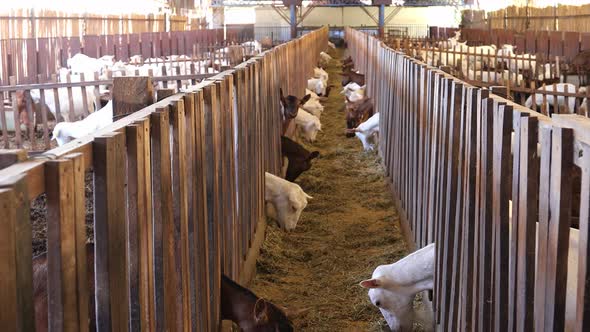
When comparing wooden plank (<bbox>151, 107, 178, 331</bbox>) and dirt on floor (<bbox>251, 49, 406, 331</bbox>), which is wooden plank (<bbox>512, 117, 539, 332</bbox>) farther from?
dirt on floor (<bbox>251, 49, 406, 331</bbox>)

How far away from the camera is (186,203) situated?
433 cm

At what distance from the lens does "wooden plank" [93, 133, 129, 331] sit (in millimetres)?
2863

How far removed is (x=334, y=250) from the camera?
8461mm

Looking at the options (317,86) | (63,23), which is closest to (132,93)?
(317,86)

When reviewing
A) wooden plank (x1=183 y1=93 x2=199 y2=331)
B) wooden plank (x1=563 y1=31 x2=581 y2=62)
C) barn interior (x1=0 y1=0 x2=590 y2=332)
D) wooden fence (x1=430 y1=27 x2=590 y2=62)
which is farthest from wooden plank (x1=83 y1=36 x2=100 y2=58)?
wooden plank (x1=183 y1=93 x2=199 y2=331)

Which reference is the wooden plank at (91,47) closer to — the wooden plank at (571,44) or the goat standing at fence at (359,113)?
the goat standing at fence at (359,113)

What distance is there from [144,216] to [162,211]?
36 cm

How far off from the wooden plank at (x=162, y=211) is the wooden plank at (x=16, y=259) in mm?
1397

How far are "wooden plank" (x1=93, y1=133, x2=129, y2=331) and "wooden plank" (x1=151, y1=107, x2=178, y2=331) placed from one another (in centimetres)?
63

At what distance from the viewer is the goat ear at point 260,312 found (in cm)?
459

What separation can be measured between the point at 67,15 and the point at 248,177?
2402 centimetres

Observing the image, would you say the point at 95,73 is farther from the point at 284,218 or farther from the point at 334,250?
the point at 334,250

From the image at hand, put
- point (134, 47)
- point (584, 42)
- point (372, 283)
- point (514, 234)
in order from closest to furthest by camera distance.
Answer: point (514, 234)
point (372, 283)
point (584, 42)
point (134, 47)

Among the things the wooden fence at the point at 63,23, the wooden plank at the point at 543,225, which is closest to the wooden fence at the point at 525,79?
the wooden plank at the point at 543,225
